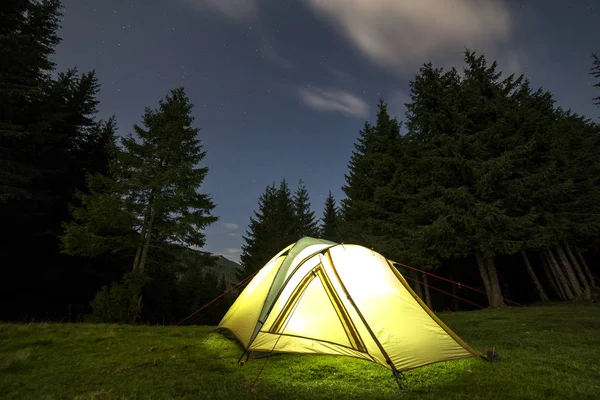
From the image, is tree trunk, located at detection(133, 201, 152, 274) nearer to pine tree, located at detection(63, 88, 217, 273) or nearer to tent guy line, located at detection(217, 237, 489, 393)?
pine tree, located at detection(63, 88, 217, 273)

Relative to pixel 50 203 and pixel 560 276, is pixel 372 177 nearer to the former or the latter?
pixel 560 276

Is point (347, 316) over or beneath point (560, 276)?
beneath

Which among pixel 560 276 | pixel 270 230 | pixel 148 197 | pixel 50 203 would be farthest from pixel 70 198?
pixel 560 276

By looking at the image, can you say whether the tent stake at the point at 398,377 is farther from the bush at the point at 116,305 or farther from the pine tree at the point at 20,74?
the pine tree at the point at 20,74

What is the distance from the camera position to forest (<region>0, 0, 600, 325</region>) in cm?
1205

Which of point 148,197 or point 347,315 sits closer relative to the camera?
point 347,315

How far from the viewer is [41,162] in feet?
47.6

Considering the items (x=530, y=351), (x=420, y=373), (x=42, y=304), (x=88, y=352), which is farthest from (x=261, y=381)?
(x=42, y=304)

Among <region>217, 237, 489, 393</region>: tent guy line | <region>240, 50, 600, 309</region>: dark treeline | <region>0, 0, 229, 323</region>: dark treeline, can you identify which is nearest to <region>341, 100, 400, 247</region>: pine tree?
<region>240, 50, 600, 309</region>: dark treeline

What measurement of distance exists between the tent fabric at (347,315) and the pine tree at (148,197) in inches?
392

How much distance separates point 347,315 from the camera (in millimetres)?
4301

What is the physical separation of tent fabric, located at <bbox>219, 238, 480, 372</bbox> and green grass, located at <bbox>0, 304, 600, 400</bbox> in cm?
31

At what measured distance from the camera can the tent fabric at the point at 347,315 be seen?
4023 mm

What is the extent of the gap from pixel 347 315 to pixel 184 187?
12.0 metres
